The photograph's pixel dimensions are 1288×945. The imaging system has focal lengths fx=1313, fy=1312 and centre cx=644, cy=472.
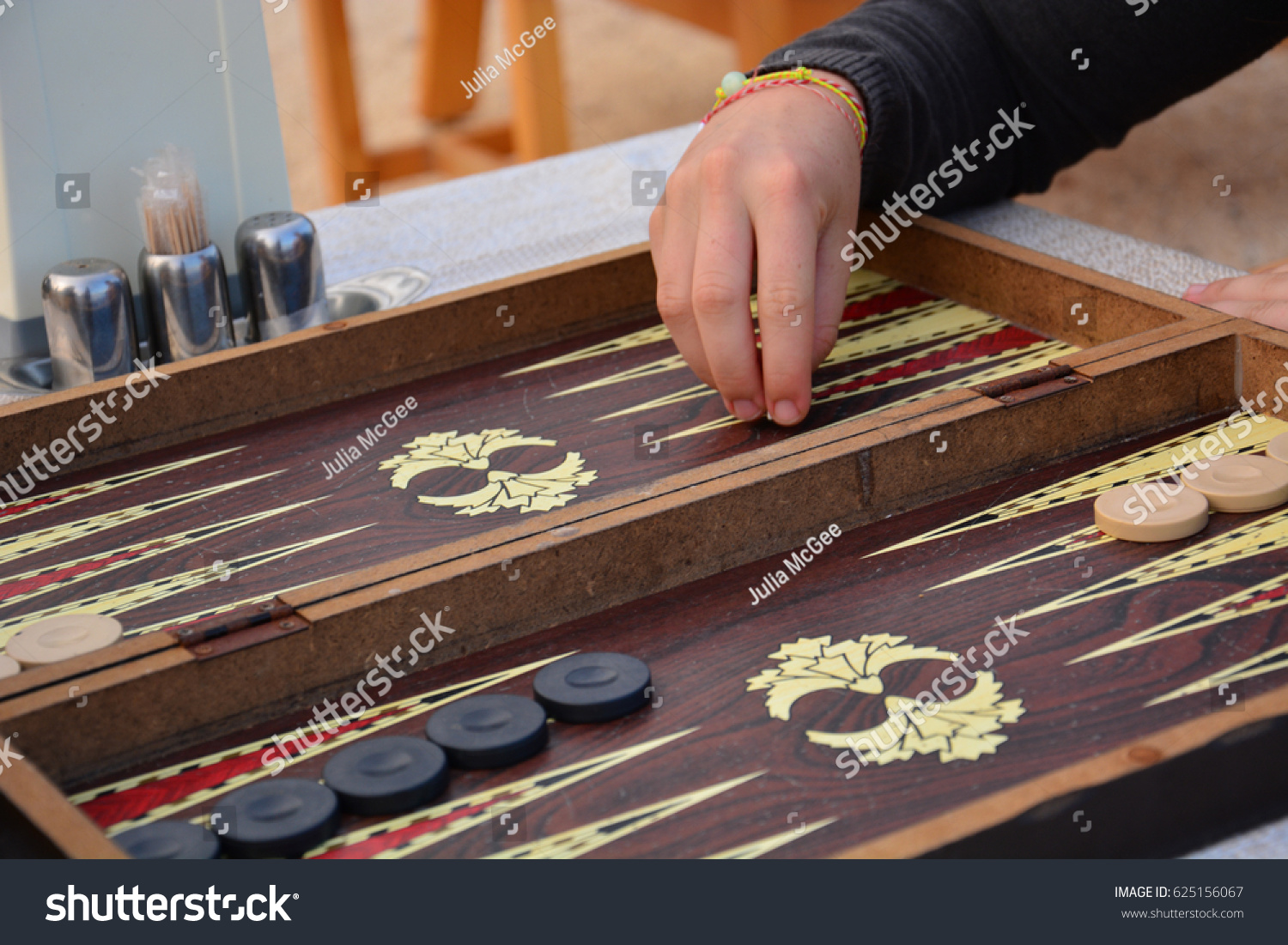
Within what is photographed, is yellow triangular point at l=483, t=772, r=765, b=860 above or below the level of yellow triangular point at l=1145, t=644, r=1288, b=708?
below

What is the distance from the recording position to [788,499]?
2.47 ft

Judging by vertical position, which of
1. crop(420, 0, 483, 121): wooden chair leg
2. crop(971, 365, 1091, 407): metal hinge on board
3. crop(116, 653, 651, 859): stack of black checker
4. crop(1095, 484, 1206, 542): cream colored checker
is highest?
crop(420, 0, 483, 121): wooden chair leg

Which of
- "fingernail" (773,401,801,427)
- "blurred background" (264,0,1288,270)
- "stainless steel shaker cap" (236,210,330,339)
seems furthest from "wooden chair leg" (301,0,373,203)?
"fingernail" (773,401,801,427)

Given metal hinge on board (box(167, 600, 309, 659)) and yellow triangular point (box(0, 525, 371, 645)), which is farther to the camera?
yellow triangular point (box(0, 525, 371, 645))

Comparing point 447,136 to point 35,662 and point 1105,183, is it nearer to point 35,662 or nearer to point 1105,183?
point 1105,183

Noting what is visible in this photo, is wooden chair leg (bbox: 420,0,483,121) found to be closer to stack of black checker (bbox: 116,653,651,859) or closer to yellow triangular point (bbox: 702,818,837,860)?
stack of black checker (bbox: 116,653,651,859)

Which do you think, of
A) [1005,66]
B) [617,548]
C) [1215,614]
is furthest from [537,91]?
[1215,614]

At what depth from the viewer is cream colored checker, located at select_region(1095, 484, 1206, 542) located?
727 mm

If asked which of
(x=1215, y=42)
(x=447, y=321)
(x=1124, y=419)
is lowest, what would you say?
(x=1124, y=419)

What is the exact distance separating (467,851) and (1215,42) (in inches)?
41.1

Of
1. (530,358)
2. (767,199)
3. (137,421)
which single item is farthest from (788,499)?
(137,421)

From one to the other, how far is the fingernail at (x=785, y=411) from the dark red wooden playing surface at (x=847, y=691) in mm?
140

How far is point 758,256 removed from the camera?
2.98 ft
